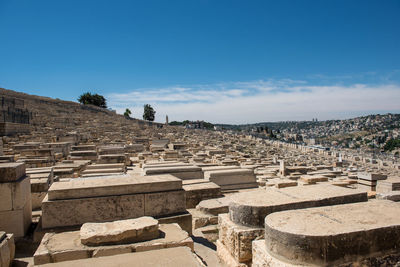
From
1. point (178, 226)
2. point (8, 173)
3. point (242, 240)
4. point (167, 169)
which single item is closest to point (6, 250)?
point (8, 173)

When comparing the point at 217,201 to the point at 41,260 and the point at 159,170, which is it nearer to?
the point at 159,170

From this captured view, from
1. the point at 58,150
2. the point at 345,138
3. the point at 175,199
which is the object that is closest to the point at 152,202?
the point at 175,199

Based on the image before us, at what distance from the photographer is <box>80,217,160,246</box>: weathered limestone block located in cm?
243

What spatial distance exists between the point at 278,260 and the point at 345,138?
123 m

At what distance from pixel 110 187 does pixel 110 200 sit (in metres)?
0.16

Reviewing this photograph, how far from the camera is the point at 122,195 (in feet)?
10.8

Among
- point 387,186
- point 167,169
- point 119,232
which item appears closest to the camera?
point 119,232

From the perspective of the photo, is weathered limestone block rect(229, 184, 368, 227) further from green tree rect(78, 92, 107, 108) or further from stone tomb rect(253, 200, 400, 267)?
green tree rect(78, 92, 107, 108)

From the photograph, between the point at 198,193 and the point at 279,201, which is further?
the point at 198,193

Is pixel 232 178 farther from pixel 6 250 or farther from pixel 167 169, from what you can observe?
pixel 6 250

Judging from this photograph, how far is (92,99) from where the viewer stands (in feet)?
187

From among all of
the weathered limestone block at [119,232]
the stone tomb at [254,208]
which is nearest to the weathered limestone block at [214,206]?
the stone tomb at [254,208]

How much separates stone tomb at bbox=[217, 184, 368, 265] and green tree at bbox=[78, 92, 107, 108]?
5938 centimetres

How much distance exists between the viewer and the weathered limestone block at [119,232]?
2.43 m
